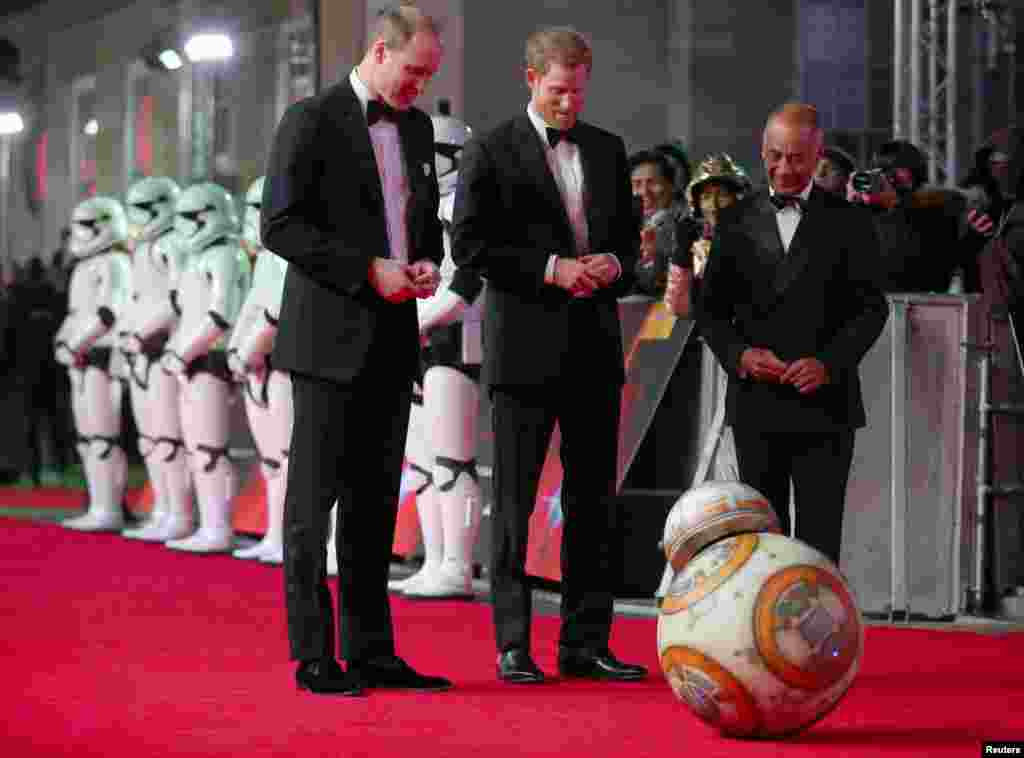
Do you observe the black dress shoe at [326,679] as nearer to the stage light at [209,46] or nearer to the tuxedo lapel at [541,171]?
the tuxedo lapel at [541,171]

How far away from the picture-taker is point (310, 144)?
19.4 ft

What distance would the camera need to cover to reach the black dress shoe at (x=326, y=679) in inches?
235

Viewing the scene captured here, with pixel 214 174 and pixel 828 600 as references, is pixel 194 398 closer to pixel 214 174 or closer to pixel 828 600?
pixel 828 600

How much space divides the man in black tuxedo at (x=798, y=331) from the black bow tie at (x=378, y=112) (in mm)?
1117

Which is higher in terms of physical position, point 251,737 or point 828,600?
point 828,600

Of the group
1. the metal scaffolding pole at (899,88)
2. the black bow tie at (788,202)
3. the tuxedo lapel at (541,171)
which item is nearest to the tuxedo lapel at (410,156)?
the tuxedo lapel at (541,171)

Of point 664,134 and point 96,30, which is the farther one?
point 96,30

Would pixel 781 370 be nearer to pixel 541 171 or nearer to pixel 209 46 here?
pixel 541 171

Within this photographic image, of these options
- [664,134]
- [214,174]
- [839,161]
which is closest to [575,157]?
[839,161]

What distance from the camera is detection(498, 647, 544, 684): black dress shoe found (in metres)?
6.24

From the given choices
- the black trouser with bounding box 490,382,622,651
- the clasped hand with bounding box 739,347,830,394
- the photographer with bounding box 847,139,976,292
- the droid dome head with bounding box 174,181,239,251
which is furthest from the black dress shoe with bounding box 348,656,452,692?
the droid dome head with bounding box 174,181,239,251

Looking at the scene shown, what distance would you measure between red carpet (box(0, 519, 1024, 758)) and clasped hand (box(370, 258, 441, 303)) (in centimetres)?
114

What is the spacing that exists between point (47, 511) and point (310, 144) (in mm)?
9928

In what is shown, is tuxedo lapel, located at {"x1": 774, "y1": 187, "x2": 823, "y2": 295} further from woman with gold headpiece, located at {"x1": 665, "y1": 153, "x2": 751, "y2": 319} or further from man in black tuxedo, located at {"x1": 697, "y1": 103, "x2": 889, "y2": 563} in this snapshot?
woman with gold headpiece, located at {"x1": 665, "y1": 153, "x2": 751, "y2": 319}
